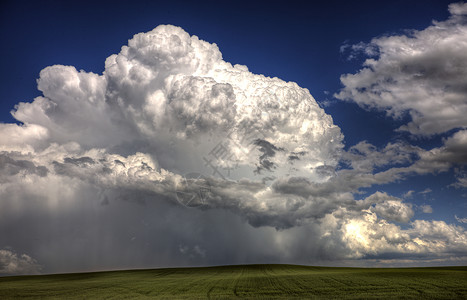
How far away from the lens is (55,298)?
143ft

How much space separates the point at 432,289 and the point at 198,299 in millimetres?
29647

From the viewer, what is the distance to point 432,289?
A: 41312 mm

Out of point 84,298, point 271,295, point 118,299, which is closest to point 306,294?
point 271,295

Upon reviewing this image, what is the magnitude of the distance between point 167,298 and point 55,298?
15884mm

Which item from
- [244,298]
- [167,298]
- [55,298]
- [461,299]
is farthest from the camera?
[55,298]

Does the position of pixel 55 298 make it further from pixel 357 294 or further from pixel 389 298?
pixel 389 298

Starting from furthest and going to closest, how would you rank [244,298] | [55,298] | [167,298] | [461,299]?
1. [55,298]
2. [167,298]
3. [244,298]
4. [461,299]

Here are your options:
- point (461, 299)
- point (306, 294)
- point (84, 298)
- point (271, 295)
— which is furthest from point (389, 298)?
point (84, 298)

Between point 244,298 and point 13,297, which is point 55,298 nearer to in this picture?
point 13,297

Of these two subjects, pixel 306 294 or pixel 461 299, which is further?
pixel 306 294

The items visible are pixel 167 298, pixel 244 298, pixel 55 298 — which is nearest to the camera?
pixel 244 298

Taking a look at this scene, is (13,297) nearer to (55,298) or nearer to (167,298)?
(55,298)

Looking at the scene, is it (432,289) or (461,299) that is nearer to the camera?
(461,299)

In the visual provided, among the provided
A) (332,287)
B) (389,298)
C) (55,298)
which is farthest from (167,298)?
(389,298)
